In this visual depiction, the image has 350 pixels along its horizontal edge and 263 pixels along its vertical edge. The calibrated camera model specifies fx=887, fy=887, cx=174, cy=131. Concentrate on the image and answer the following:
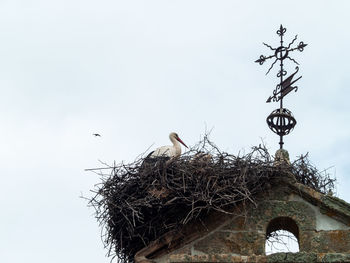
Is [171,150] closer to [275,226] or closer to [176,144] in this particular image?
[176,144]

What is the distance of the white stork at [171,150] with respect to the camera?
11156mm

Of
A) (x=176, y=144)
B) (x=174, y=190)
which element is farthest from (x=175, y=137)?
(x=174, y=190)

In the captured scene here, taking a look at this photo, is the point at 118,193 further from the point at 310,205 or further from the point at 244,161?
the point at 310,205

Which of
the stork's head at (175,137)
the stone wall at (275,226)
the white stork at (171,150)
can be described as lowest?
the stone wall at (275,226)

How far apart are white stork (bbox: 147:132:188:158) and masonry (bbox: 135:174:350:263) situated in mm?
1824

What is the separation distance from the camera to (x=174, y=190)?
31.1ft

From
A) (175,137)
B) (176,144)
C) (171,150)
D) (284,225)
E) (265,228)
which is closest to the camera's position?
(265,228)

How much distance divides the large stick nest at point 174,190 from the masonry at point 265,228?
0.42ft

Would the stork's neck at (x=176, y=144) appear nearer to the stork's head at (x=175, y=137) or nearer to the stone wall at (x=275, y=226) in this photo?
the stork's head at (x=175, y=137)

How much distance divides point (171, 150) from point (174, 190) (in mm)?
2159

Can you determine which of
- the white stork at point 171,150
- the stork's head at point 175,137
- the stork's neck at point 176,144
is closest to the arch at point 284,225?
the white stork at point 171,150

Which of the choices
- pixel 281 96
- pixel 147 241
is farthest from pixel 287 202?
pixel 281 96

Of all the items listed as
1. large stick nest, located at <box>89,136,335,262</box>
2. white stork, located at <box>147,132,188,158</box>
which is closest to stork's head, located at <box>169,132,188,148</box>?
white stork, located at <box>147,132,188,158</box>

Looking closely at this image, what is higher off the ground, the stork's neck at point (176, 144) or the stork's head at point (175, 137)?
the stork's head at point (175, 137)
